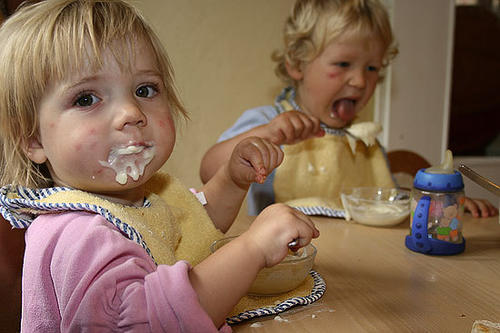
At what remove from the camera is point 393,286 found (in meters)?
0.74

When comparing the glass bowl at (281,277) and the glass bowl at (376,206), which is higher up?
the glass bowl at (281,277)

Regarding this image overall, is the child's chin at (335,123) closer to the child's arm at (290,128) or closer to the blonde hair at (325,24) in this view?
the blonde hair at (325,24)

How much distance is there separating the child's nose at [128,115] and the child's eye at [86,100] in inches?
1.3

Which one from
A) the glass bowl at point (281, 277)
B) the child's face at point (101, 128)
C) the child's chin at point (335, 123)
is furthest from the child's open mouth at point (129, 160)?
the child's chin at point (335, 123)

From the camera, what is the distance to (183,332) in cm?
54

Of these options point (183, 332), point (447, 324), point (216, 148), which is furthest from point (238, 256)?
point (216, 148)

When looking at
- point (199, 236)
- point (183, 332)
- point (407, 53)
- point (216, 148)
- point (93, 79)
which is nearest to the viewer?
point (183, 332)

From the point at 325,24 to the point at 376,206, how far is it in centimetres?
64

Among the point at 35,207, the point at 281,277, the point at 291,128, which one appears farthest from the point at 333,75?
the point at 35,207

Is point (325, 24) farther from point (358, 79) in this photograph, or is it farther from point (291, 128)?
point (291, 128)

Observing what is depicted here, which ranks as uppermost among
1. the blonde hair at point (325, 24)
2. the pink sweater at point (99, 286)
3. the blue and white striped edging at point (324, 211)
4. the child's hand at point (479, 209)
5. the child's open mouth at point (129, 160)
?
the blonde hair at point (325, 24)

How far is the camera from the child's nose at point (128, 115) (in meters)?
0.65

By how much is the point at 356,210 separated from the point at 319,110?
0.53 metres

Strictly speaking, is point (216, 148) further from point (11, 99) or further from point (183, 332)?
point (183, 332)
